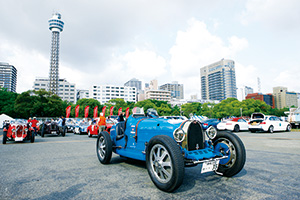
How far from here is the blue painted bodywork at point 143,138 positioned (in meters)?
3.82

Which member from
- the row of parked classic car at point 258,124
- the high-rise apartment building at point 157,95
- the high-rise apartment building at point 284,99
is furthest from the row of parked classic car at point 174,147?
the high-rise apartment building at point 284,99

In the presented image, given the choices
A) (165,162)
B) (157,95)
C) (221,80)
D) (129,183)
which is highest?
(221,80)

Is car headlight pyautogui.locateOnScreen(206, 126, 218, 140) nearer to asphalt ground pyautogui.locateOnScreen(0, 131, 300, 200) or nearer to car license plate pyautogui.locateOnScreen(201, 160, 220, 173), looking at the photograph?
car license plate pyautogui.locateOnScreen(201, 160, 220, 173)

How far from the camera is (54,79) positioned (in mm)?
120562

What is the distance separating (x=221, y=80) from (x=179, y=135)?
171423mm

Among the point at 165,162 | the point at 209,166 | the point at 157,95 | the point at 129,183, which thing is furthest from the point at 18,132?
the point at 157,95

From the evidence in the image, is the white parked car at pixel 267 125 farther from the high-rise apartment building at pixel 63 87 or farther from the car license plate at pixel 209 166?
the high-rise apartment building at pixel 63 87

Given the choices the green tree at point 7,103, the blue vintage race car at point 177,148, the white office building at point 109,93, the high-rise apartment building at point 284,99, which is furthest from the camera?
the high-rise apartment building at point 284,99

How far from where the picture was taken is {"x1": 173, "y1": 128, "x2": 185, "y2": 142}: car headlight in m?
3.73

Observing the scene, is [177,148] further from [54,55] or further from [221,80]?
[221,80]

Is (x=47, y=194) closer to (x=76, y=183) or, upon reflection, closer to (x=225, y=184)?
(x=76, y=183)

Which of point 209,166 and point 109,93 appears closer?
point 209,166

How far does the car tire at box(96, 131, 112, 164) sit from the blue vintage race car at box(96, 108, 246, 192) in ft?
1.55

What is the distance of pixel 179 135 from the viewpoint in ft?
12.3
